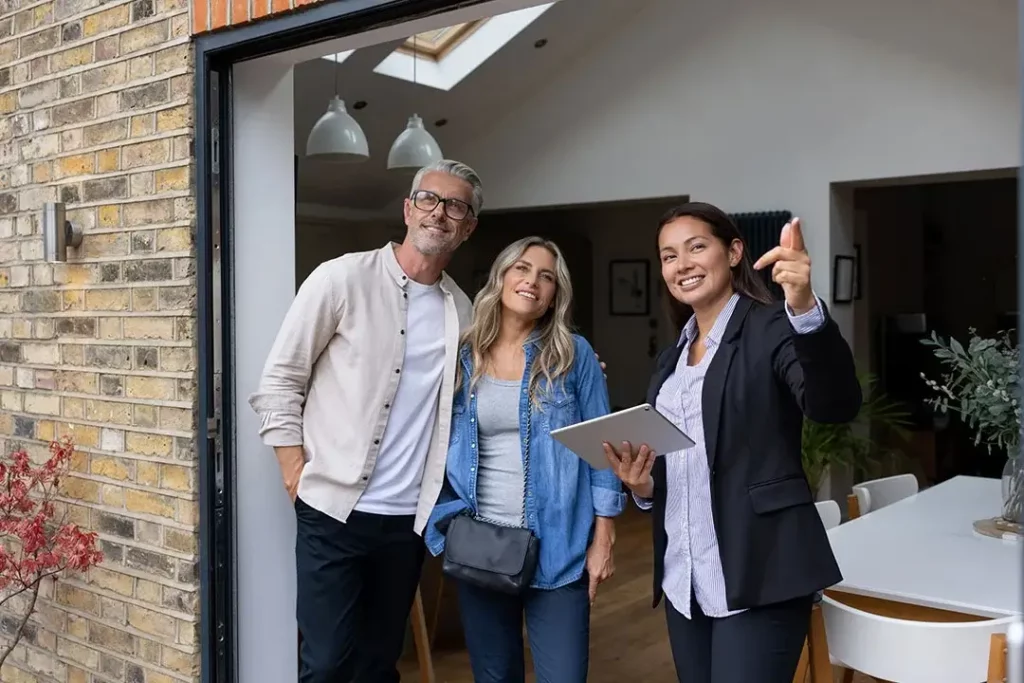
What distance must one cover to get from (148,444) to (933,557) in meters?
2.08

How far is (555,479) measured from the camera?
2139 millimetres

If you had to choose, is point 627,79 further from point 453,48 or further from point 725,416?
point 725,416

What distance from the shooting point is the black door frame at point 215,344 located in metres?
2.43

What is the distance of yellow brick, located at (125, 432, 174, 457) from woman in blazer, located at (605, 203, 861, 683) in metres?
1.25

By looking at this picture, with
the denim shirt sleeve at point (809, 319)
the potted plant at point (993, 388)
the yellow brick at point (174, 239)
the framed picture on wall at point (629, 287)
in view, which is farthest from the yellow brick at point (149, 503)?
the framed picture on wall at point (629, 287)

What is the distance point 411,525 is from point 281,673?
61 cm

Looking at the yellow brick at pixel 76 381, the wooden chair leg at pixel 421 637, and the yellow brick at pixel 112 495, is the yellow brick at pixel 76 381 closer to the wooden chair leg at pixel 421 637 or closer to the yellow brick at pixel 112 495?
the yellow brick at pixel 112 495

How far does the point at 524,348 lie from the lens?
2207mm

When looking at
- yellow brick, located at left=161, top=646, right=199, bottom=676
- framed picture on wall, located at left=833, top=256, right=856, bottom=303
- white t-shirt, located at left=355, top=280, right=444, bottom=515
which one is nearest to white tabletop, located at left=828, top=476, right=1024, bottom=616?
white t-shirt, located at left=355, top=280, right=444, bottom=515

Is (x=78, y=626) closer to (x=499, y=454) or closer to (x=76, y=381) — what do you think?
(x=76, y=381)

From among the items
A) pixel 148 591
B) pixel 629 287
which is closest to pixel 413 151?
pixel 148 591

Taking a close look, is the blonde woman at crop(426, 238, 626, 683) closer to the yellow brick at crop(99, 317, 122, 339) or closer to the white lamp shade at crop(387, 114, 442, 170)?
the yellow brick at crop(99, 317, 122, 339)

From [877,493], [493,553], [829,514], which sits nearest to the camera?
[493,553]

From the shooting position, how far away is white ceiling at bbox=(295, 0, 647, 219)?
251 inches
